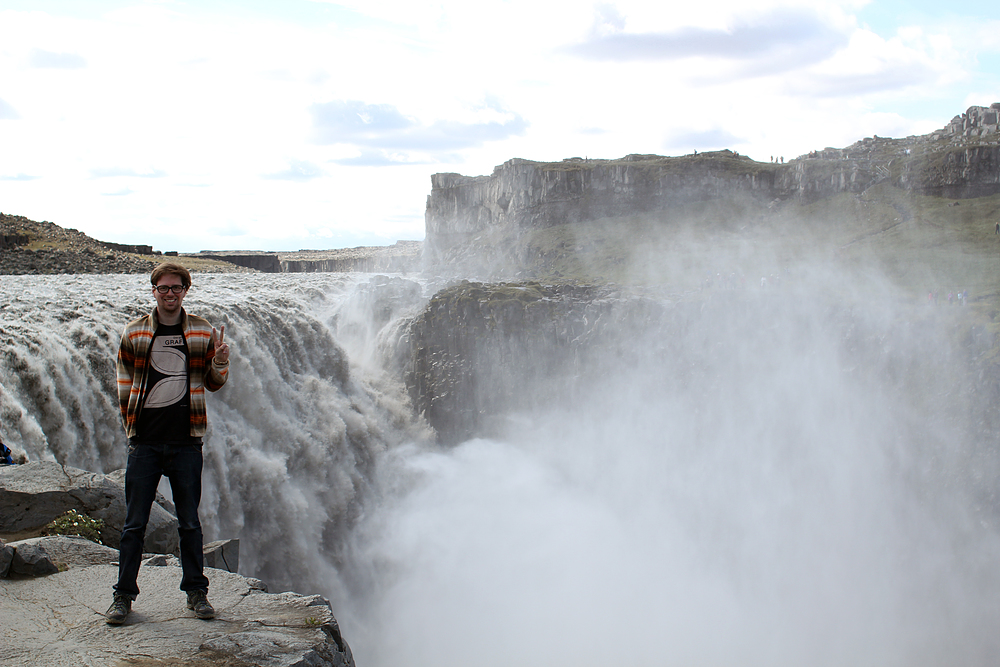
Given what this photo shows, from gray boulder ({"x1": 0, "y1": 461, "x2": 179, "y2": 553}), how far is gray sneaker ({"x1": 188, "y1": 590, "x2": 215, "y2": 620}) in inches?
111

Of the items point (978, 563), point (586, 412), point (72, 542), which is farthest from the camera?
point (586, 412)

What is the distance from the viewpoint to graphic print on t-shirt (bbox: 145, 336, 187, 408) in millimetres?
5645

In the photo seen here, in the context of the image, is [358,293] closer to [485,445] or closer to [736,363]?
[485,445]

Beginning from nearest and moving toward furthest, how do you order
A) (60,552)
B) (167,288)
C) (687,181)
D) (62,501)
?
Answer: (167,288), (60,552), (62,501), (687,181)

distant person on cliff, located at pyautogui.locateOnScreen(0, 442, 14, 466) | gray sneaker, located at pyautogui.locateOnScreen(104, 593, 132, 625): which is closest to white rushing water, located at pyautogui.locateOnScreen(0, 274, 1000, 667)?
distant person on cliff, located at pyautogui.locateOnScreen(0, 442, 14, 466)

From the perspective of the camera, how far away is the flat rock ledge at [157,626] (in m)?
5.43

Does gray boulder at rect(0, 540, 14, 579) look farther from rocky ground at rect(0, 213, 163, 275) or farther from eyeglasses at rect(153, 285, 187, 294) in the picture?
rocky ground at rect(0, 213, 163, 275)

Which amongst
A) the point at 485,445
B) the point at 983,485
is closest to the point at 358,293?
the point at 485,445

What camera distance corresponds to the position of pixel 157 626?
5.80 metres

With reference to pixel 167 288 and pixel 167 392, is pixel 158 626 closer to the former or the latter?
pixel 167 392

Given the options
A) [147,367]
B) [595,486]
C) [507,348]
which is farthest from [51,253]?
[147,367]

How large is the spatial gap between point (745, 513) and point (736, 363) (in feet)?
31.4

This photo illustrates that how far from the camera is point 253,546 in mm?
20469

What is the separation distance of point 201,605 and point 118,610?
0.62 metres
